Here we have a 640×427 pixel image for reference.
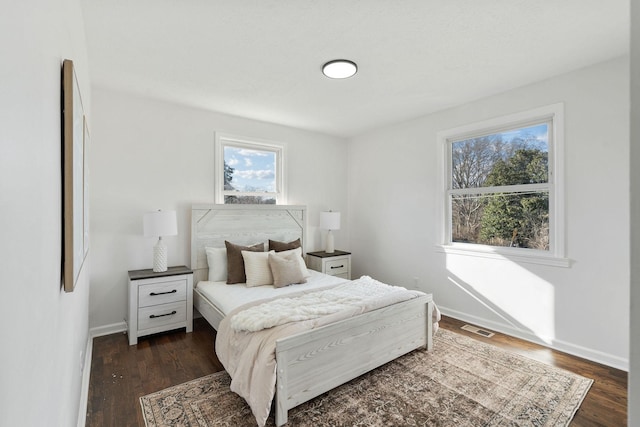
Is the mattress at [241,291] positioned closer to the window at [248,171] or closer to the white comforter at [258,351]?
the white comforter at [258,351]

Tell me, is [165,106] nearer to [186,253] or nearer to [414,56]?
[186,253]

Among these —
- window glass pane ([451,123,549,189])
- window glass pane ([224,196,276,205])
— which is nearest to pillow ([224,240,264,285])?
window glass pane ([224,196,276,205])

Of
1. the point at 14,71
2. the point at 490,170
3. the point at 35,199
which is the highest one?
the point at 490,170

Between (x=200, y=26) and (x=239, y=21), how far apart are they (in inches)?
11.2

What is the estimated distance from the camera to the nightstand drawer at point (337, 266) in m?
4.33

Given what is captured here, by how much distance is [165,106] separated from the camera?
3.52 meters

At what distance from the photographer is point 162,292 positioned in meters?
3.11

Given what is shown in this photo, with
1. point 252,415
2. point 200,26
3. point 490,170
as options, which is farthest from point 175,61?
point 490,170

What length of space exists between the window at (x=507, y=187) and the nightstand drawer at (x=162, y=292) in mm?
3027

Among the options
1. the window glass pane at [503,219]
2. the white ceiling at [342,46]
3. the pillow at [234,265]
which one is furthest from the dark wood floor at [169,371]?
the white ceiling at [342,46]

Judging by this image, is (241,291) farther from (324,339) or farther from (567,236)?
(567,236)

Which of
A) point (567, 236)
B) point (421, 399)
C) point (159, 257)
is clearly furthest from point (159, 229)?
point (567, 236)

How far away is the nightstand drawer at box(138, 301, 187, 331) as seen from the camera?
3.00m

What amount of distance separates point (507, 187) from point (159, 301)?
3.75m
